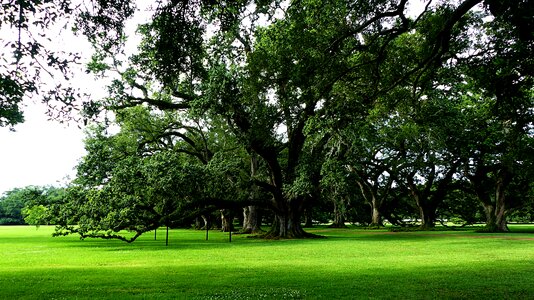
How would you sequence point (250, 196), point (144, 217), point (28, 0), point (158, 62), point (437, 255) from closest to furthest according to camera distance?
point (28, 0) → point (158, 62) → point (437, 255) → point (144, 217) → point (250, 196)

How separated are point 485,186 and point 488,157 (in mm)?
8687

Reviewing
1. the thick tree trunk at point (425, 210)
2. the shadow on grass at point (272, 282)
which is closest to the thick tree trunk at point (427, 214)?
the thick tree trunk at point (425, 210)

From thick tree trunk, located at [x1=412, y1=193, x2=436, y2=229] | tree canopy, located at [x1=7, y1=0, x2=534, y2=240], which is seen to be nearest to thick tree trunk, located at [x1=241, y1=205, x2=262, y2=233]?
tree canopy, located at [x1=7, y1=0, x2=534, y2=240]

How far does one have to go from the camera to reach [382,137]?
36969mm

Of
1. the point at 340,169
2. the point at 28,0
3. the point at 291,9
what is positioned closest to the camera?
the point at 28,0

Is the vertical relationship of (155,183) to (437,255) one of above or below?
above

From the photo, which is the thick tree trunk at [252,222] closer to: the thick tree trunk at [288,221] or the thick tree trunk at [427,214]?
the thick tree trunk at [288,221]

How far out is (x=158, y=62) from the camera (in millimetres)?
10344

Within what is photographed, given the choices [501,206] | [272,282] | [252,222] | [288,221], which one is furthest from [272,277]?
[501,206]

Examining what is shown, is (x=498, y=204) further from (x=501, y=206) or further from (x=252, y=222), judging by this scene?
(x=252, y=222)

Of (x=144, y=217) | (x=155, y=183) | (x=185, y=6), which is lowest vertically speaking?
(x=144, y=217)

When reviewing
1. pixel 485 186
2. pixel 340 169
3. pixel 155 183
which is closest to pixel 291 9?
pixel 155 183

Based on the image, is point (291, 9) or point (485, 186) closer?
point (291, 9)

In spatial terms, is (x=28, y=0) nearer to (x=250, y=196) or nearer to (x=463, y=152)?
(x=250, y=196)
